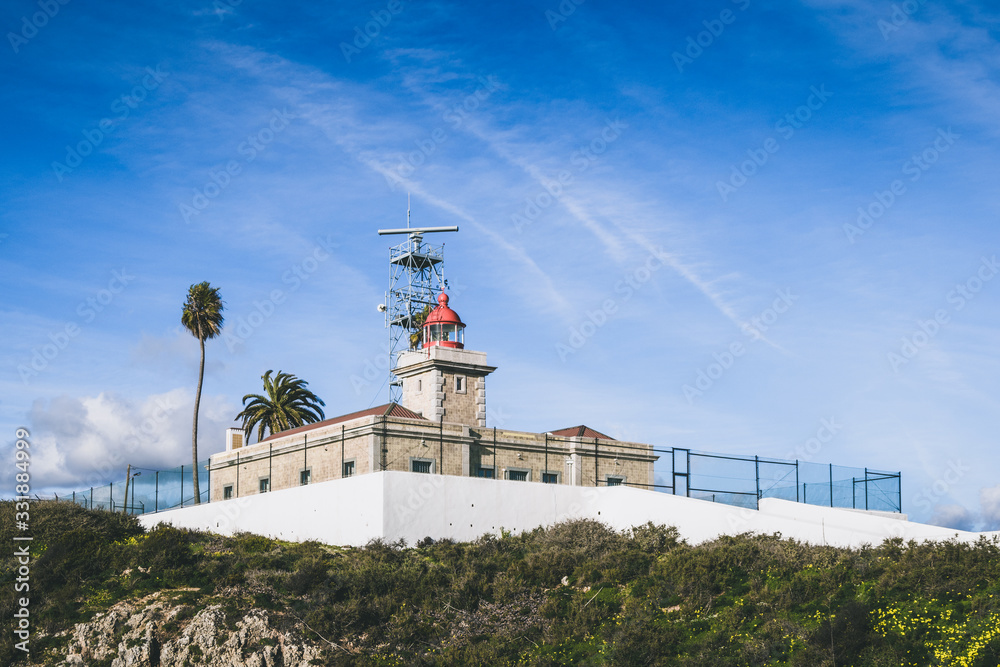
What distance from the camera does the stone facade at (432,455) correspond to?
40188 millimetres

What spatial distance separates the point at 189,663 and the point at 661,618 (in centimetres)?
1208

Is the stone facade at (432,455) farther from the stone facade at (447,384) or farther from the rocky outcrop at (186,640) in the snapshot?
the rocky outcrop at (186,640)

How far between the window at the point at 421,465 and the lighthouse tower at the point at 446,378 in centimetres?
341

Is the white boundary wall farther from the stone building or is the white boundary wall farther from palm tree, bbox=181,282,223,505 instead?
palm tree, bbox=181,282,223,505

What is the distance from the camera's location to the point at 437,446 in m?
40.8

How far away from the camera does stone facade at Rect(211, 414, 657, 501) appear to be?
40.2 m

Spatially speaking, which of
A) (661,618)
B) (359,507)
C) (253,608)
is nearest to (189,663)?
(253,608)

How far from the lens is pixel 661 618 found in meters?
27.1

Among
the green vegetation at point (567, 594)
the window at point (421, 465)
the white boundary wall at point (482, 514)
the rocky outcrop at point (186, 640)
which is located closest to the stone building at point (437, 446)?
the window at point (421, 465)

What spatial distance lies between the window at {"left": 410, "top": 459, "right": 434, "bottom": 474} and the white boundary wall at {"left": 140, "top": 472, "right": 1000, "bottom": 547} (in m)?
4.63

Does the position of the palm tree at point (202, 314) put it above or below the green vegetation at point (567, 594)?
above

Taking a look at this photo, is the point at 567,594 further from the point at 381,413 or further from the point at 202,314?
the point at 202,314

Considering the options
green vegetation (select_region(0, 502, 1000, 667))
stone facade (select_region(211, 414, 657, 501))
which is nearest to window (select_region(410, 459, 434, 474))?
stone facade (select_region(211, 414, 657, 501))

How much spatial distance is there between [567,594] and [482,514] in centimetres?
700
